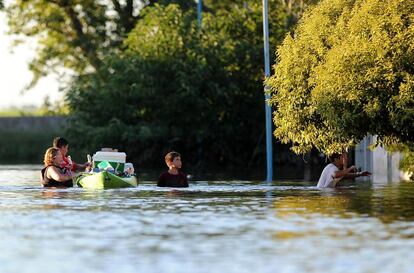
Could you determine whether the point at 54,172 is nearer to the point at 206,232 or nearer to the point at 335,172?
the point at 335,172

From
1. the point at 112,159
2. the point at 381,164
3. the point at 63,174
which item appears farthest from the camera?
the point at 381,164

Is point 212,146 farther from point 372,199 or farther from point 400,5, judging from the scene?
point 372,199

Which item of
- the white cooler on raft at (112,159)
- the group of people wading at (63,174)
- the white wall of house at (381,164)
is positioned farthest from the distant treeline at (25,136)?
the group of people wading at (63,174)

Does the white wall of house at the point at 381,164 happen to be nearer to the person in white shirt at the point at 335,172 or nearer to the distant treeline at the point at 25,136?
the person in white shirt at the point at 335,172

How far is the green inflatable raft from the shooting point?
1396 inches

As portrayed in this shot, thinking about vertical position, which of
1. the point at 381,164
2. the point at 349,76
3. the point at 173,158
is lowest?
the point at 173,158

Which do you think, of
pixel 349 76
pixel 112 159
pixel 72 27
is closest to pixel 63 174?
pixel 112 159

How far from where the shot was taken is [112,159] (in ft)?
122

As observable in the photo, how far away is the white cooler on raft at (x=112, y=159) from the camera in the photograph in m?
37.1

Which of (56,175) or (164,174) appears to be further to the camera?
(164,174)

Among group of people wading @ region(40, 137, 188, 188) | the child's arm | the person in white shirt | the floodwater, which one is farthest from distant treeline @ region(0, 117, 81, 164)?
the floodwater

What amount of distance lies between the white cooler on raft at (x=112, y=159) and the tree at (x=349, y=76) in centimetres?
495

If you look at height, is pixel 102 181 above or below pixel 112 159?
below

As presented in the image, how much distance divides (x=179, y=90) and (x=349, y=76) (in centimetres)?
2955
